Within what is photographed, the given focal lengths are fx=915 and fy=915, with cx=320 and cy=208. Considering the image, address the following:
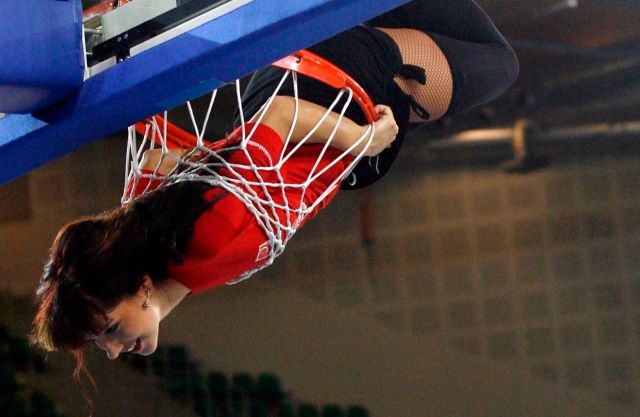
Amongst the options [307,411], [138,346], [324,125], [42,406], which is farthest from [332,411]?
[324,125]

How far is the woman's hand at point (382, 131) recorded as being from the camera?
119 cm

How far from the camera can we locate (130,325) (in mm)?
1126

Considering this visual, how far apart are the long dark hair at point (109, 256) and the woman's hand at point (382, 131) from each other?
0.22 meters

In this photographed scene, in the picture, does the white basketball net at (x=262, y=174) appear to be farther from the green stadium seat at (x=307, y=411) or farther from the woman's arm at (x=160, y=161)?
the green stadium seat at (x=307, y=411)

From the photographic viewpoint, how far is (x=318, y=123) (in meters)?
1.13

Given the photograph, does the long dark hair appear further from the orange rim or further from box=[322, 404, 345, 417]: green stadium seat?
box=[322, 404, 345, 417]: green stadium seat

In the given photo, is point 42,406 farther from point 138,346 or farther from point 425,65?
point 425,65

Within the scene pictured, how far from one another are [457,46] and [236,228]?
0.44 meters

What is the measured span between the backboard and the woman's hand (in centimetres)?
26

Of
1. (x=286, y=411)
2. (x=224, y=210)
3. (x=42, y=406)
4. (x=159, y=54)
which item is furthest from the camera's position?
(x=286, y=411)

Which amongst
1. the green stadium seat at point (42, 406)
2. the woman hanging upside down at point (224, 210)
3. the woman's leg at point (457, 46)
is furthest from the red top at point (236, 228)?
the green stadium seat at point (42, 406)

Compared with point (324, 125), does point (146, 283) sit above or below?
below

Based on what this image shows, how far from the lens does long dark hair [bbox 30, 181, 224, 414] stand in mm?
1070

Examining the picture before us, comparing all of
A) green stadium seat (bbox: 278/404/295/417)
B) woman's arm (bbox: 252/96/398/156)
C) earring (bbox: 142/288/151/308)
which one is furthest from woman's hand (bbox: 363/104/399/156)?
green stadium seat (bbox: 278/404/295/417)
